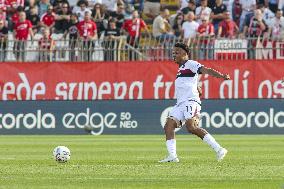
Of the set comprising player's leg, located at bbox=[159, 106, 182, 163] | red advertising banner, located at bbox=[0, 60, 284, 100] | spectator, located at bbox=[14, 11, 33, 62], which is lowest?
red advertising banner, located at bbox=[0, 60, 284, 100]

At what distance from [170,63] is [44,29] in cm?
460

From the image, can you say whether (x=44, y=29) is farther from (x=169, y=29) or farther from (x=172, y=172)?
(x=172, y=172)

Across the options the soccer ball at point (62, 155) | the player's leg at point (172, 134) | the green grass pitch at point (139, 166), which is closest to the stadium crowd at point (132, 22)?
the green grass pitch at point (139, 166)

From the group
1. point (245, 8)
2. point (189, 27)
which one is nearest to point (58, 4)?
point (189, 27)

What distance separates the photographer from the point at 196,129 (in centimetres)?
1958

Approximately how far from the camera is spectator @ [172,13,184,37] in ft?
115

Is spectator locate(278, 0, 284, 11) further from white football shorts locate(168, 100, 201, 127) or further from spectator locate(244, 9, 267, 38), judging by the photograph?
white football shorts locate(168, 100, 201, 127)

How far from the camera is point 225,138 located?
3041 cm

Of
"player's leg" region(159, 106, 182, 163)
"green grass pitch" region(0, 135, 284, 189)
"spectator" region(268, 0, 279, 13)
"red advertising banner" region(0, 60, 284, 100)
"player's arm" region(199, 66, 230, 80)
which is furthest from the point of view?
"spectator" region(268, 0, 279, 13)

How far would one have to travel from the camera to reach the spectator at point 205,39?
33250mm

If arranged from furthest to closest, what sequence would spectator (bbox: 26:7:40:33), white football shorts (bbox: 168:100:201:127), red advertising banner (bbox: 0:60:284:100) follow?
spectator (bbox: 26:7:40:33) < red advertising banner (bbox: 0:60:284:100) < white football shorts (bbox: 168:100:201:127)

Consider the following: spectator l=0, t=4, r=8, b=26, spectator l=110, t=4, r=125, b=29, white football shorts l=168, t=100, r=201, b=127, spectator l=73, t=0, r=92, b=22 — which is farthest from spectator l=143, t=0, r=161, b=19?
white football shorts l=168, t=100, r=201, b=127

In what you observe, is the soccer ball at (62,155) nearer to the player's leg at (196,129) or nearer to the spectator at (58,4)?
the player's leg at (196,129)

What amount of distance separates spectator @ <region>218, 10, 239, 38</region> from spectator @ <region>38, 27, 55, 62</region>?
572cm
